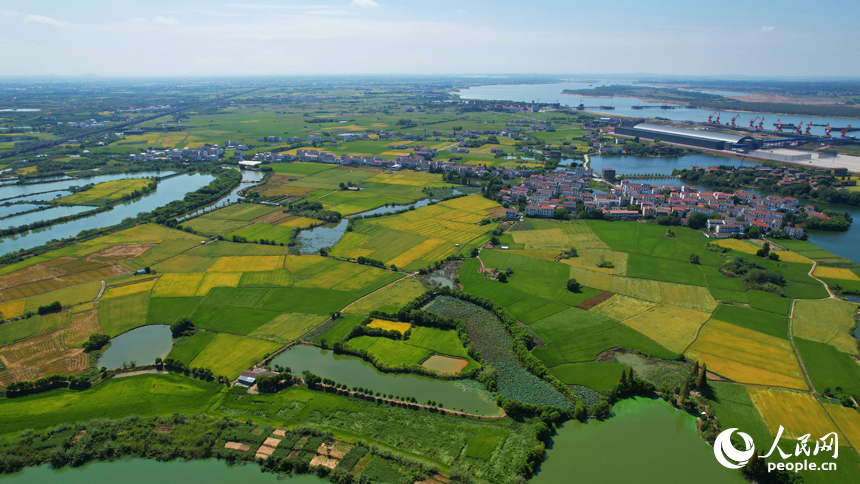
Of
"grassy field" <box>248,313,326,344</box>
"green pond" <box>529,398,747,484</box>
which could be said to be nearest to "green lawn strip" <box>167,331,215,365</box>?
"grassy field" <box>248,313,326,344</box>

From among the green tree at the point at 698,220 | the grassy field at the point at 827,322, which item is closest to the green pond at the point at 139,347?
the grassy field at the point at 827,322

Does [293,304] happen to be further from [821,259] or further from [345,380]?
[821,259]

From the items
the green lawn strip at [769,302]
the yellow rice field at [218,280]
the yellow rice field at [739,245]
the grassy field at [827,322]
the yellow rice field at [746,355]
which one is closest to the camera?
the yellow rice field at [746,355]

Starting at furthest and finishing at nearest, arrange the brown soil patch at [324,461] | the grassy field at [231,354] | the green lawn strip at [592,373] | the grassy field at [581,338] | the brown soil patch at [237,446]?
the grassy field at [581,338], the grassy field at [231,354], the green lawn strip at [592,373], the brown soil patch at [237,446], the brown soil patch at [324,461]

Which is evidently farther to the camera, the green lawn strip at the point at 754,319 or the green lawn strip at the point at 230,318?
the green lawn strip at the point at 230,318

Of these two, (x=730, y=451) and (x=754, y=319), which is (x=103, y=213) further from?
(x=754, y=319)

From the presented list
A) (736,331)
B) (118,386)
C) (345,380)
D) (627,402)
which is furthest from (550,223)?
(118,386)

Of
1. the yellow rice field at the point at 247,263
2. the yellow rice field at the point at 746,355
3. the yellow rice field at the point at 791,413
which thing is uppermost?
the yellow rice field at the point at 247,263

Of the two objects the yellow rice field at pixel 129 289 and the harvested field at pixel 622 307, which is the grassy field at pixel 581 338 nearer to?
the harvested field at pixel 622 307

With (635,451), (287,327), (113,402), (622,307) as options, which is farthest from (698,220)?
(113,402)

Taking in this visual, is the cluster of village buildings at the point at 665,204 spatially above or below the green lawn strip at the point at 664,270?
above
